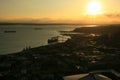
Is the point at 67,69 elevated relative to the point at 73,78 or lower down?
lower down

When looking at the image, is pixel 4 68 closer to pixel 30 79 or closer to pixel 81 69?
pixel 30 79

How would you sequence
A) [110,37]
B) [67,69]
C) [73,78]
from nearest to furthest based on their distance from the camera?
1. [73,78]
2. [67,69]
3. [110,37]

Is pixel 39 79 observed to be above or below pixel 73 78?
below

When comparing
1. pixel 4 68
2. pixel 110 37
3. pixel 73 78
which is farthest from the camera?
pixel 110 37

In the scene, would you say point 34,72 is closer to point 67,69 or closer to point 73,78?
point 67,69

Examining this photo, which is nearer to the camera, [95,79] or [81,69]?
[95,79]

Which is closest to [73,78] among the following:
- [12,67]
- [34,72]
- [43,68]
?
[34,72]

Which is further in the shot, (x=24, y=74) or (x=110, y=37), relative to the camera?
(x=110, y=37)

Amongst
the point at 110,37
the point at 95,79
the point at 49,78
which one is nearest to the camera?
the point at 95,79

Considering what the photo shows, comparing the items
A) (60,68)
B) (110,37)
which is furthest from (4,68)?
(110,37)
